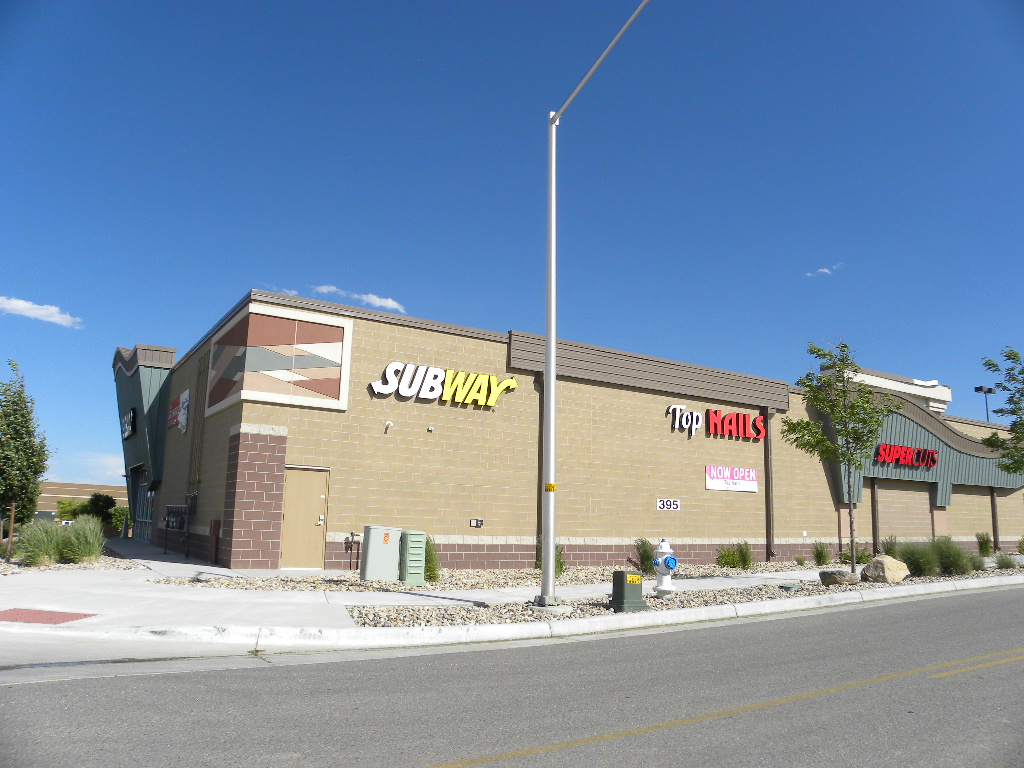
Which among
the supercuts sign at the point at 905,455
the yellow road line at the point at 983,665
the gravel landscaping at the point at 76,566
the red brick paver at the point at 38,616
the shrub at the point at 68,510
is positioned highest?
the supercuts sign at the point at 905,455

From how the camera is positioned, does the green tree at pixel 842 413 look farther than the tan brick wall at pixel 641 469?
No

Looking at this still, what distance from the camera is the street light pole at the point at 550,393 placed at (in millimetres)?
12758

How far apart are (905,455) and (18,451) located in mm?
32601

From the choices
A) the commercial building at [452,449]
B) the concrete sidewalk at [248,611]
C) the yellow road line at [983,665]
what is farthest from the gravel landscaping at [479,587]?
the yellow road line at [983,665]

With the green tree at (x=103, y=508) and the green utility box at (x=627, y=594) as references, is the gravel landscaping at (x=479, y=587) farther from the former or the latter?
the green tree at (x=103, y=508)

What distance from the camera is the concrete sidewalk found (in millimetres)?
10109

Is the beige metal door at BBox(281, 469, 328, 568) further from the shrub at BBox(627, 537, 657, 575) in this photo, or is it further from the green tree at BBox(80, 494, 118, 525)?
the green tree at BBox(80, 494, 118, 525)

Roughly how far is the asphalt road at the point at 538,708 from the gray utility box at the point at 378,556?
644 centimetres

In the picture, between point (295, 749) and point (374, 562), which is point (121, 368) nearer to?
point (374, 562)

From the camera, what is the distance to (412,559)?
16438 mm

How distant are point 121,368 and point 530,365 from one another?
23.9m

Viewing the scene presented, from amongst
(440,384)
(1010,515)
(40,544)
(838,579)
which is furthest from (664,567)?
(1010,515)

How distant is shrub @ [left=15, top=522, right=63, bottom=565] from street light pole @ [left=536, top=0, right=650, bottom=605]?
41.6ft

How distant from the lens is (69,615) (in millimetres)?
11102
